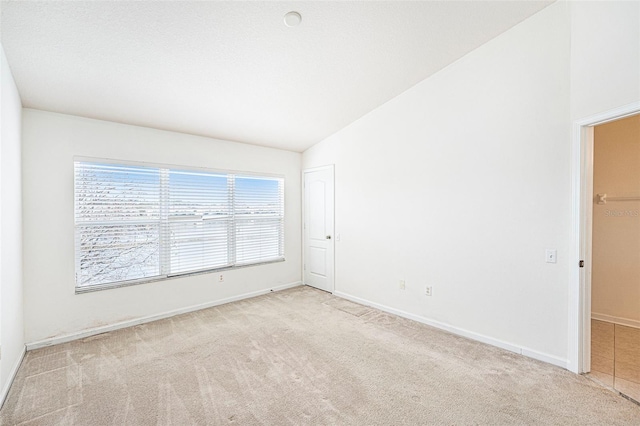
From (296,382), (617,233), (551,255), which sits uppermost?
(617,233)

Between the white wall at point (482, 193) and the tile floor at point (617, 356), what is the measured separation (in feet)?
1.13

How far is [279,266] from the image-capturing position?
5078mm

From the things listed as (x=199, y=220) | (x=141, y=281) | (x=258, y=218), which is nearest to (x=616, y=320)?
(x=258, y=218)

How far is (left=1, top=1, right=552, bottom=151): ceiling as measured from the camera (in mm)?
2117

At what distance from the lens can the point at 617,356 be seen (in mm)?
2703

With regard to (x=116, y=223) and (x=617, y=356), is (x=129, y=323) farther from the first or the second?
(x=617, y=356)

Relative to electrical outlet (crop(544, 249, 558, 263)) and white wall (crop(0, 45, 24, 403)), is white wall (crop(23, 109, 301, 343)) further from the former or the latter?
electrical outlet (crop(544, 249, 558, 263))

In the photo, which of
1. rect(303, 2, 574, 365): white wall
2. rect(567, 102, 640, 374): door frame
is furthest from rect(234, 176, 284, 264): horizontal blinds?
rect(567, 102, 640, 374): door frame

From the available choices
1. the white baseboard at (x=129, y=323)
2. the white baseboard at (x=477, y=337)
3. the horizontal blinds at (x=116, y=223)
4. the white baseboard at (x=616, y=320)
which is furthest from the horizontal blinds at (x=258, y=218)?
the white baseboard at (x=616, y=320)

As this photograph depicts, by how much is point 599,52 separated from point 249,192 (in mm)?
4317

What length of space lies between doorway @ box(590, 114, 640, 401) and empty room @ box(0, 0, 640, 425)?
2 cm

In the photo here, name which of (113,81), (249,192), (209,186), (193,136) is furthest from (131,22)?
(249,192)

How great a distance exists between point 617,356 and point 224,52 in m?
4.65

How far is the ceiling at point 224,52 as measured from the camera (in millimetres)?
2117
